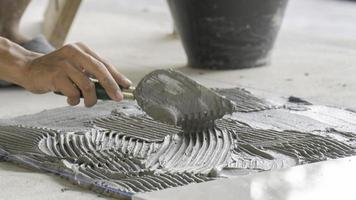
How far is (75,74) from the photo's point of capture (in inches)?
66.2

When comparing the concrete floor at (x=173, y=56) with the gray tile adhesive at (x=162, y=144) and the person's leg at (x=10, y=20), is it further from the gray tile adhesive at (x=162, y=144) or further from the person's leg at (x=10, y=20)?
the person's leg at (x=10, y=20)

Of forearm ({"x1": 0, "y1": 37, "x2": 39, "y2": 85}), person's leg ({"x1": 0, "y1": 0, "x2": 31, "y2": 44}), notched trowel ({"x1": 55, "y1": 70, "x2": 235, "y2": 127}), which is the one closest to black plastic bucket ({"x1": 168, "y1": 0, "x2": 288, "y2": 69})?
person's leg ({"x1": 0, "y1": 0, "x2": 31, "y2": 44})

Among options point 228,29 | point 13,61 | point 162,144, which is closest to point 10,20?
point 228,29

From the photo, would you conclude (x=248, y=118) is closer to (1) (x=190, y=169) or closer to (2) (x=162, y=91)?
(2) (x=162, y=91)

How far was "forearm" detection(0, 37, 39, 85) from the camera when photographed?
1771 mm

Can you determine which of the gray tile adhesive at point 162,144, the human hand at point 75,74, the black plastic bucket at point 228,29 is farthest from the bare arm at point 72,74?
the black plastic bucket at point 228,29

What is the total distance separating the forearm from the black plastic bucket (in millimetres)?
1207

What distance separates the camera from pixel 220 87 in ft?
8.57

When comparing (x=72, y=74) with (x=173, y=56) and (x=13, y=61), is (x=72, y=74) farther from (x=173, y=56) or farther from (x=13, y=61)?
(x=173, y=56)

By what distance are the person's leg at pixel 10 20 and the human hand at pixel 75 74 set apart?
1.02 m

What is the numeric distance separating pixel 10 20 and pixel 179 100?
3.48 feet

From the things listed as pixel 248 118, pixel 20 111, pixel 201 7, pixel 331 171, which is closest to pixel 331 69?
pixel 201 7

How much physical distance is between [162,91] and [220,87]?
2.60ft

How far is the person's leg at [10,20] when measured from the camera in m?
2.71
